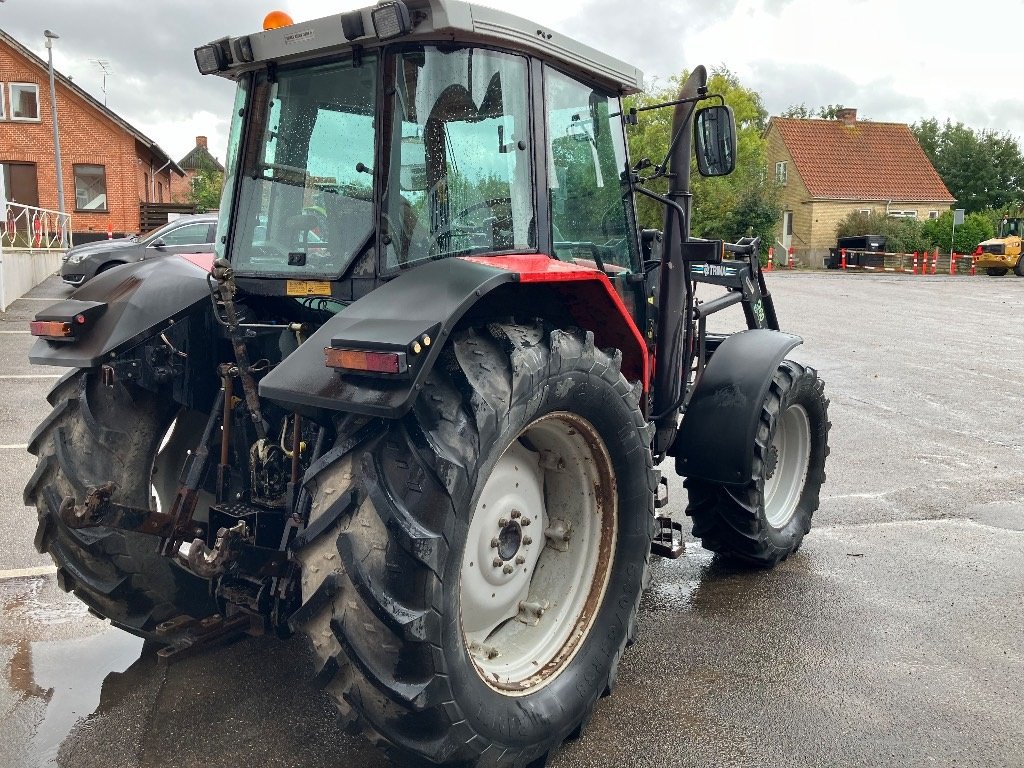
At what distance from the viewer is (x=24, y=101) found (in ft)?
108

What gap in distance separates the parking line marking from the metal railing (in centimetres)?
1475

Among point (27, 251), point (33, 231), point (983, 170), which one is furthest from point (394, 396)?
point (983, 170)

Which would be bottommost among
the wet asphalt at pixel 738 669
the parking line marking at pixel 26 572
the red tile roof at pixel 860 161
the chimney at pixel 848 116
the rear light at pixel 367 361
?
the wet asphalt at pixel 738 669

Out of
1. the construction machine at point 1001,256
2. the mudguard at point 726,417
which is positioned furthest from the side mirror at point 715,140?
the construction machine at point 1001,256

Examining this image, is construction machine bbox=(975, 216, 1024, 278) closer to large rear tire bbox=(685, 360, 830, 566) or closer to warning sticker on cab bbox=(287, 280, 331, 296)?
large rear tire bbox=(685, 360, 830, 566)

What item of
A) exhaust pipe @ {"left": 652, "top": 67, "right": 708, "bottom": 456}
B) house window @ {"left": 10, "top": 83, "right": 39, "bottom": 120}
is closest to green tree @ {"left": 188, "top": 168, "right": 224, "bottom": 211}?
house window @ {"left": 10, "top": 83, "right": 39, "bottom": 120}

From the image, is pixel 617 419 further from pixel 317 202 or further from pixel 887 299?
pixel 887 299

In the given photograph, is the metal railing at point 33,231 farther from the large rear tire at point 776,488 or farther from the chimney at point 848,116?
the chimney at point 848,116

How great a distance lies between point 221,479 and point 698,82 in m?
2.55

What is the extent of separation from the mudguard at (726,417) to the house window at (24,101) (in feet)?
116

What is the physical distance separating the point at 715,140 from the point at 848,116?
51119 millimetres

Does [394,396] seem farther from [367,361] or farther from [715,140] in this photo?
[715,140]

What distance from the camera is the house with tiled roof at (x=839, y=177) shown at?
4659 centimetres

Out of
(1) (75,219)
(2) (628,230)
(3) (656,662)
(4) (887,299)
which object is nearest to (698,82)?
(2) (628,230)
